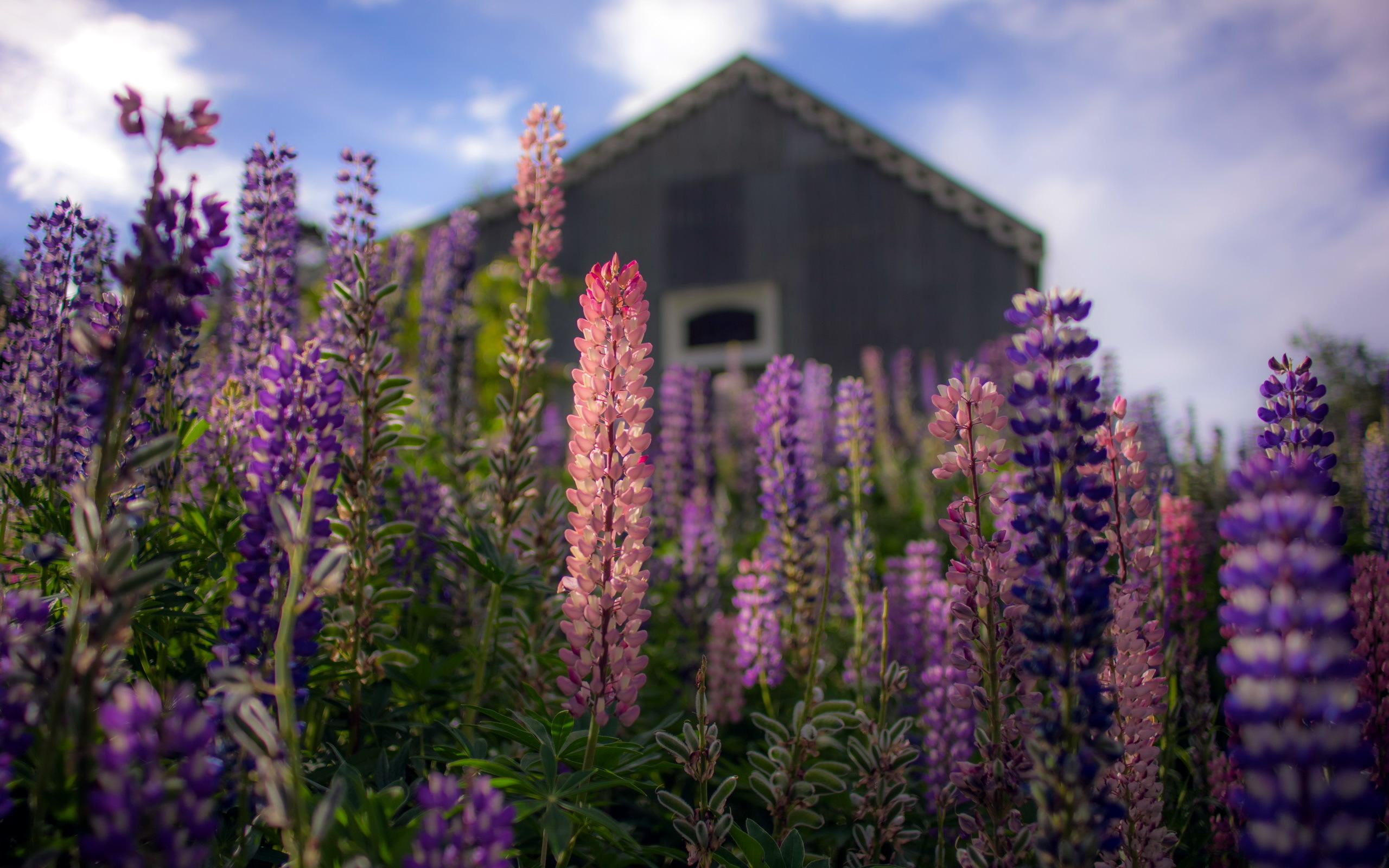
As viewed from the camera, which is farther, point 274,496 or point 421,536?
point 421,536

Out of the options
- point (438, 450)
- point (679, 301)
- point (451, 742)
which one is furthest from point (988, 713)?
point (679, 301)

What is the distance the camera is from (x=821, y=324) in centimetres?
A: 1694

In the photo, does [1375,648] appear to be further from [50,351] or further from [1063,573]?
[50,351]

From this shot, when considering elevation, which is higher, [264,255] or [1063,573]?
[264,255]

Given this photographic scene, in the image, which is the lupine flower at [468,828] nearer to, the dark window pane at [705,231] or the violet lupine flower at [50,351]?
the violet lupine flower at [50,351]

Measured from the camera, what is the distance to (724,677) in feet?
10.4

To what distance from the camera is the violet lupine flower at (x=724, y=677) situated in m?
3.10

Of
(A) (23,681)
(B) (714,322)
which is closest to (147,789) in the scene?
(A) (23,681)

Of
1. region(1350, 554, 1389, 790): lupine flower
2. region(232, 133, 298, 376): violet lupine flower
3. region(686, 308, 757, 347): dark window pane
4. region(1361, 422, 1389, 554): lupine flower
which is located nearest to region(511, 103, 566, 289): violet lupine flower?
region(232, 133, 298, 376): violet lupine flower

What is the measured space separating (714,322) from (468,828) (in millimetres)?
17523

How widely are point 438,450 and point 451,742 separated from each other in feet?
9.18

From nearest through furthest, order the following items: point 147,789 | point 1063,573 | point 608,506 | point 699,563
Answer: point 147,789 → point 1063,573 → point 608,506 → point 699,563

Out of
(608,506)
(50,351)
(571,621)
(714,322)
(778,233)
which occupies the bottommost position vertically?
(571,621)

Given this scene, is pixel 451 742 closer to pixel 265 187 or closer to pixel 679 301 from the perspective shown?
pixel 265 187
